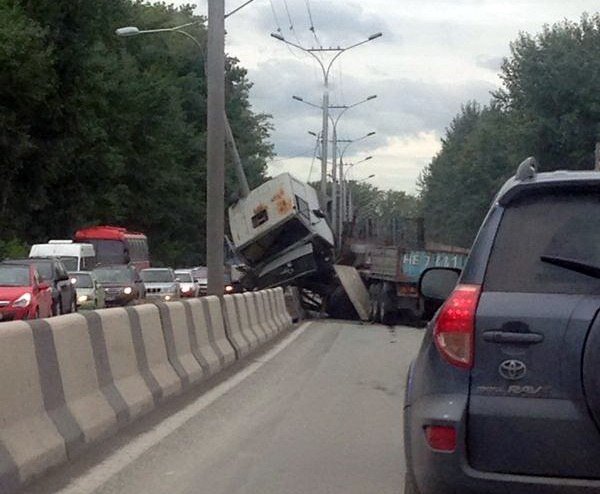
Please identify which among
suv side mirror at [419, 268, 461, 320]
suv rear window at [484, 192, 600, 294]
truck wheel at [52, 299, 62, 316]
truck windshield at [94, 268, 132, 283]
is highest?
suv rear window at [484, 192, 600, 294]

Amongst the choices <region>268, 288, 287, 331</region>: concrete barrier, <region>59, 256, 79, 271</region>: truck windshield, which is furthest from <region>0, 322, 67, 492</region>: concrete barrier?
<region>59, 256, 79, 271</region>: truck windshield

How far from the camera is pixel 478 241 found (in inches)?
222

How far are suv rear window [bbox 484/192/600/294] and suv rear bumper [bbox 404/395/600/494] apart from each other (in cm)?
54

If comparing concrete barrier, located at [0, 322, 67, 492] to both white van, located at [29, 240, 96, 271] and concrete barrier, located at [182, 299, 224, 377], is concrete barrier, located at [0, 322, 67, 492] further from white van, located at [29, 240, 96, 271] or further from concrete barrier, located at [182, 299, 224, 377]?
white van, located at [29, 240, 96, 271]

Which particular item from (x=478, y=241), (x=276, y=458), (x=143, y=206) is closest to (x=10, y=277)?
(x=276, y=458)

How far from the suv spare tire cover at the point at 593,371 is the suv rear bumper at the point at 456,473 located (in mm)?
296

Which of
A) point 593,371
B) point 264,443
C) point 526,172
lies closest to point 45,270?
point 264,443

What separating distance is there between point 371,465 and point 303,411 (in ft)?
10.7

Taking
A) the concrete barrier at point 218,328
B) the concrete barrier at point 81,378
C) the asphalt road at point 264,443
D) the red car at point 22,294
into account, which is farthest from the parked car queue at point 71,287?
the concrete barrier at point 81,378

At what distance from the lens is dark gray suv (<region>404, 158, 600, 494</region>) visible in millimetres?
5230

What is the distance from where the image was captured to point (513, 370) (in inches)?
209

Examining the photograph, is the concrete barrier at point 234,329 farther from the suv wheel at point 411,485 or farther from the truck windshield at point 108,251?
the truck windshield at point 108,251

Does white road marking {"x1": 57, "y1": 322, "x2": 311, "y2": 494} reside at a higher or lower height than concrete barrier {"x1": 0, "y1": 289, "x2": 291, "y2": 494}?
lower

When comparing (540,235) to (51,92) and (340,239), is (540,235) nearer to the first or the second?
(340,239)
